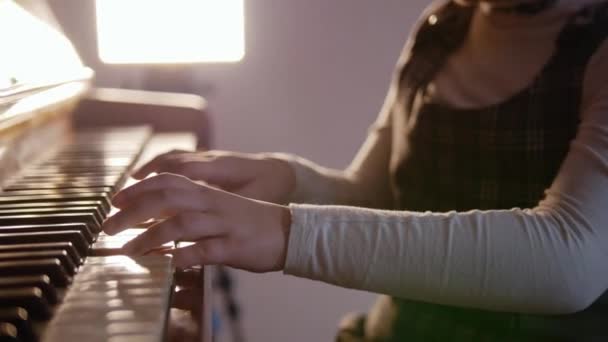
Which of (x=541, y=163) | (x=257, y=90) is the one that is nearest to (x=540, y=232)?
(x=541, y=163)

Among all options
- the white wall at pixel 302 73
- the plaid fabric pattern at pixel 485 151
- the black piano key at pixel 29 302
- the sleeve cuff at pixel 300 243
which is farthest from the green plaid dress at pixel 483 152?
the white wall at pixel 302 73

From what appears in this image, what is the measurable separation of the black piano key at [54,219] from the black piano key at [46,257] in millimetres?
85

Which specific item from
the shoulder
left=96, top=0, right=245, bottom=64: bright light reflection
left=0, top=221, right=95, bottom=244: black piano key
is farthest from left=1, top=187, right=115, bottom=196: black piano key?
left=96, top=0, right=245, bottom=64: bright light reflection

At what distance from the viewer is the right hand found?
779mm

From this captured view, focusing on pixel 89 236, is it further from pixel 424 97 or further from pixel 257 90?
pixel 257 90

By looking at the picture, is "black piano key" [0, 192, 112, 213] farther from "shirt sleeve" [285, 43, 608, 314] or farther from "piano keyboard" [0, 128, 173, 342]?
"shirt sleeve" [285, 43, 608, 314]

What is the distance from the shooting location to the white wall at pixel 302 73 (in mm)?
1659

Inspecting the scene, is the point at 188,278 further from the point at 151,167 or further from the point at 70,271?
the point at 151,167

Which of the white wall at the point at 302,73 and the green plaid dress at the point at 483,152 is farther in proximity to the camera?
the white wall at the point at 302,73

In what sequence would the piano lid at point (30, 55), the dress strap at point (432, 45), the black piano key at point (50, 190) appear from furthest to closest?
the dress strap at point (432, 45)
the piano lid at point (30, 55)
the black piano key at point (50, 190)

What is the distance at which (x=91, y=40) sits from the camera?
5.34 feet

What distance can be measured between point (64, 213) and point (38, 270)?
0.15 metres

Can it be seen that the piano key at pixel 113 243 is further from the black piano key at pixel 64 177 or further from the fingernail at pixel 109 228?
the black piano key at pixel 64 177

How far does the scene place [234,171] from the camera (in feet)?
2.66
